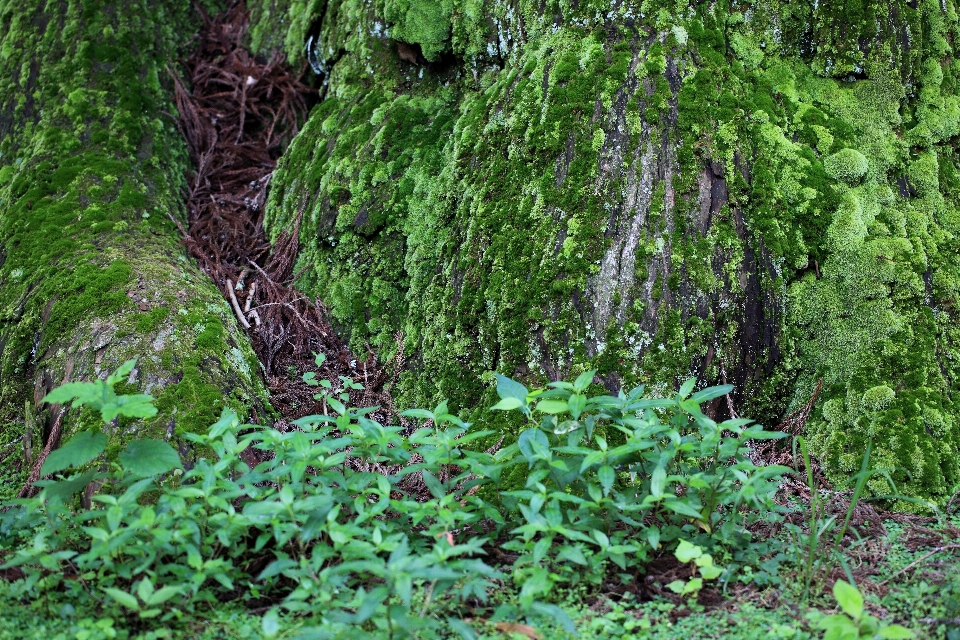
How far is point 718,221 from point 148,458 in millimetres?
2681

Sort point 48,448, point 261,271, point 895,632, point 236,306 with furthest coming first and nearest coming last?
point 261,271
point 236,306
point 48,448
point 895,632

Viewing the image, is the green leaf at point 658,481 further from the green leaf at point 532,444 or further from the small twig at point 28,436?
the small twig at point 28,436

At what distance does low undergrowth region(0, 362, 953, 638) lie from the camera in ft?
7.64

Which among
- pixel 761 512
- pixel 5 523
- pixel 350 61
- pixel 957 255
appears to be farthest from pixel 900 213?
pixel 5 523

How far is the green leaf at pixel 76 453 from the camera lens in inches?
101

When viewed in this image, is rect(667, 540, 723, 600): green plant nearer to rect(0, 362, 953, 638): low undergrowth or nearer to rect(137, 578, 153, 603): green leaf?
rect(0, 362, 953, 638): low undergrowth

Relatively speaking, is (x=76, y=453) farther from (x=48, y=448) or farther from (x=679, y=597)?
(x=679, y=597)

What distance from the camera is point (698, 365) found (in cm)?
347

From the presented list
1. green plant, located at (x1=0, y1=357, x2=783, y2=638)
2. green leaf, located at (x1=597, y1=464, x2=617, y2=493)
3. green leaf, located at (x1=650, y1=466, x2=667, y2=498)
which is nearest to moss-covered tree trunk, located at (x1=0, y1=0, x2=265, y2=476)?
green plant, located at (x1=0, y1=357, x2=783, y2=638)

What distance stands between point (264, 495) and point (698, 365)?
2.01 meters

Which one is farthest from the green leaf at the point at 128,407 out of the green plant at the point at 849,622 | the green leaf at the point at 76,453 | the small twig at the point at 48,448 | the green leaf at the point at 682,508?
the green plant at the point at 849,622

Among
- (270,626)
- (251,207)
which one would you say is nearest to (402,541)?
(270,626)

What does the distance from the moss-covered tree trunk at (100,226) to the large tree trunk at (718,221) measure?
111 cm

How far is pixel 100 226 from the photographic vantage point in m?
4.54
